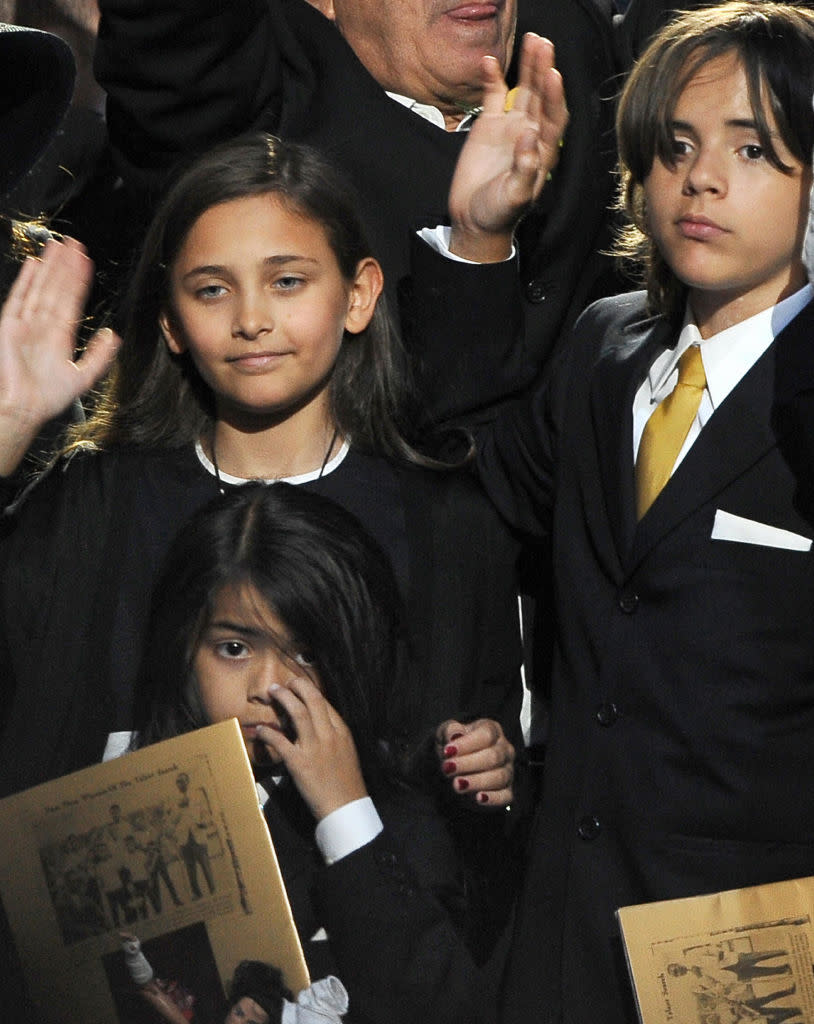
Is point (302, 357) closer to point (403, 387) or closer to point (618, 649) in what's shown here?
point (403, 387)

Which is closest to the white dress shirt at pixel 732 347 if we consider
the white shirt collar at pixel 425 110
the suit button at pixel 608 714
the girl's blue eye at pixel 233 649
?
the suit button at pixel 608 714

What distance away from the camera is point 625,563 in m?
1.72

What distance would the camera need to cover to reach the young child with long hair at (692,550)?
1.64m

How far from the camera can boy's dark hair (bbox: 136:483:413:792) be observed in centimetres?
180

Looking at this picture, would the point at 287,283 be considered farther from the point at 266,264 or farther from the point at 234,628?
the point at 234,628

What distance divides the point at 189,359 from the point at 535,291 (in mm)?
455

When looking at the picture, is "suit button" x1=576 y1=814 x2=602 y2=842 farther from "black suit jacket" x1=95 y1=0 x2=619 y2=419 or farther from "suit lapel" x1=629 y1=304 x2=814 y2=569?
"black suit jacket" x1=95 y1=0 x2=619 y2=419

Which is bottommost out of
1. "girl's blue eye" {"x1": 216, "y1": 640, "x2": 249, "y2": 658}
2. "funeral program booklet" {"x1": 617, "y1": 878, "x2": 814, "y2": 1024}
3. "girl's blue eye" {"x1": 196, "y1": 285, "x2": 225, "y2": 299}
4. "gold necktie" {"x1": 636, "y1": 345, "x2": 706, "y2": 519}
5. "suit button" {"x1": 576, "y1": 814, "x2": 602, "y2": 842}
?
"funeral program booklet" {"x1": 617, "y1": 878, "x2": 814, "y2": 1024}

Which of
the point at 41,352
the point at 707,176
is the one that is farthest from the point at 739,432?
the point at 41,352

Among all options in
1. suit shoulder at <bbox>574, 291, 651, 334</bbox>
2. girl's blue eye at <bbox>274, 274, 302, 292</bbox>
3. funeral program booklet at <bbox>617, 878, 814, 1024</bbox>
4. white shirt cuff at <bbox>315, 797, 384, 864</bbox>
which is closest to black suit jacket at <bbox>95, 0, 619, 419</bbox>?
suit shoulder at <bbox>574, 291, 651, 334</bbox>

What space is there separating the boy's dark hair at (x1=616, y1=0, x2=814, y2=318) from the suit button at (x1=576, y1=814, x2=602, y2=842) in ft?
1.75

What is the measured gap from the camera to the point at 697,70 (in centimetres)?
171

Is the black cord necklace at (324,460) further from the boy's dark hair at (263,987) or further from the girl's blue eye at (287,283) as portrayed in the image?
the boy's dark hair at (263,987)

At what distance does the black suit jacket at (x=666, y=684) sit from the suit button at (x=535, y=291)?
0.30m
